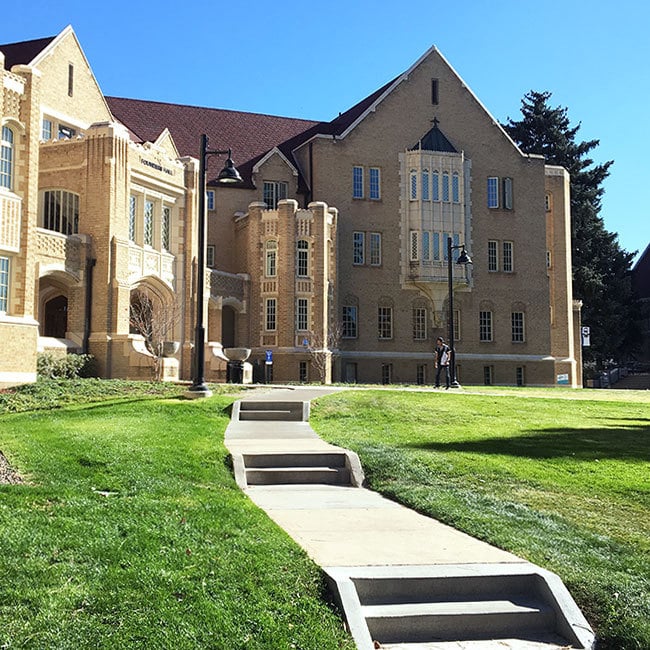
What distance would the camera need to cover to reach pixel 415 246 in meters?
47.2

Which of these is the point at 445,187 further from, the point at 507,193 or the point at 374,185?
the point at 507,193

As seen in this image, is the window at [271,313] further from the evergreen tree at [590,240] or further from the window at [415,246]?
the evergreen tree at [590,240]

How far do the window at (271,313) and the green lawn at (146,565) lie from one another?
29596mm

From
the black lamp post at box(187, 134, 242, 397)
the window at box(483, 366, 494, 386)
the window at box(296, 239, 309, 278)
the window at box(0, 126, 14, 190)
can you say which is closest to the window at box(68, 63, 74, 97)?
the window at box(0, 126, 14, 190)

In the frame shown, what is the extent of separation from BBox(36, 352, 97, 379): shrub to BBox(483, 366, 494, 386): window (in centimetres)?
2622

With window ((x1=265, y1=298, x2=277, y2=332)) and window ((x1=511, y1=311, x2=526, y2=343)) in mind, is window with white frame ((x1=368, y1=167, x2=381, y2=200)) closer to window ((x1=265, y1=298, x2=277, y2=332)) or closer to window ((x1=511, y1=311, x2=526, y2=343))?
window ((x1=265, y1=298, x2=277, y2=332))

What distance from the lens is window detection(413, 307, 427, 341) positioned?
47.3m

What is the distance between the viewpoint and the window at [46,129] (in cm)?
3341

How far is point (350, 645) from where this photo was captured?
575 cm

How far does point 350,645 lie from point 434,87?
46.6 meters

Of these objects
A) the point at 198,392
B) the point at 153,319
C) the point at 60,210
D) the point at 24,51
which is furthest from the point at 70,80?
the point at 198,392

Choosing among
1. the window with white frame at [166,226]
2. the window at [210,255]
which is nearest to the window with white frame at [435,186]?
the window at [210,255]

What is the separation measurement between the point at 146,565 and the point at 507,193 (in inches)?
1834

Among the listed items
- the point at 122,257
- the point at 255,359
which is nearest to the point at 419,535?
the point at 122,257
